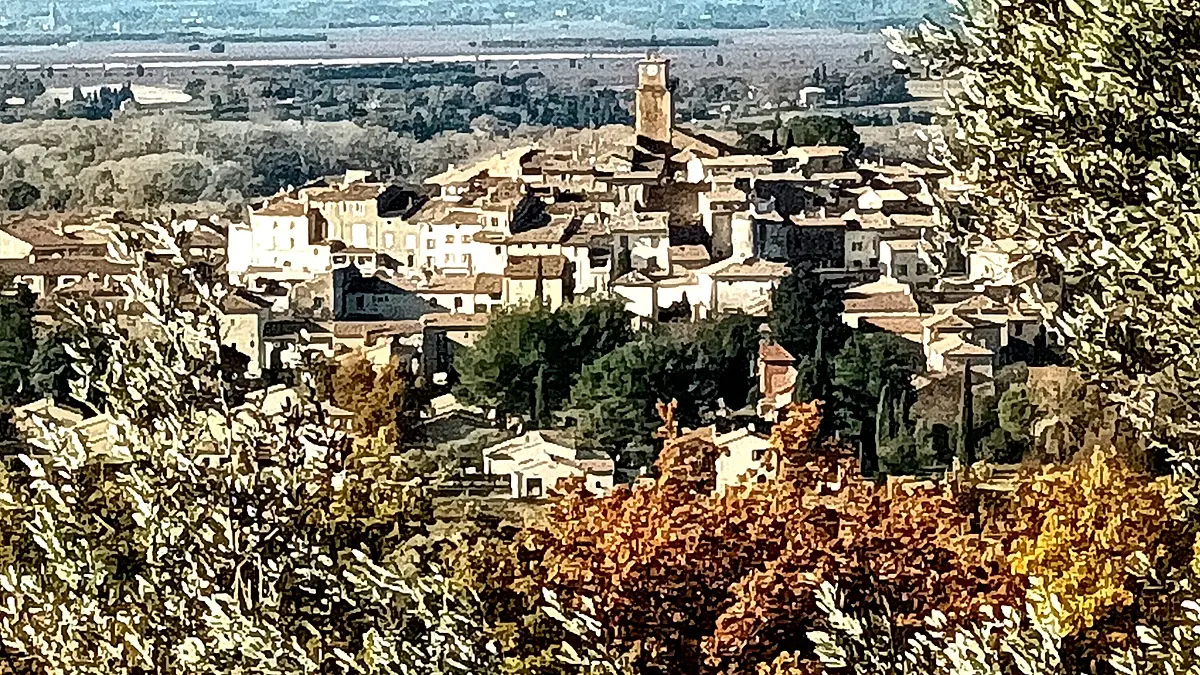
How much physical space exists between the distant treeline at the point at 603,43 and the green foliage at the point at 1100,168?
188 ft

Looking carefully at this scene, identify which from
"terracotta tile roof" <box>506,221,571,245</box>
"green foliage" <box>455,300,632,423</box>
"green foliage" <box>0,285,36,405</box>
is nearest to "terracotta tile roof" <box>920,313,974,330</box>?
"green foliage" <box>455,300,632,423</box>

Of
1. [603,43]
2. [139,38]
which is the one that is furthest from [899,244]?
[139,38]

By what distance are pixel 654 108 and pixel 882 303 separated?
46.7ft

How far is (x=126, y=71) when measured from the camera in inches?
1970

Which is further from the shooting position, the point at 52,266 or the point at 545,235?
the point at 545,235

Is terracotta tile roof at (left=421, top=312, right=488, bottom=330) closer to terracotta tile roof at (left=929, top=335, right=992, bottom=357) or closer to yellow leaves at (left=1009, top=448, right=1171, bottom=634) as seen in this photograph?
terracotta tile roof at (left=929, top=335, right=992, bottom=357)

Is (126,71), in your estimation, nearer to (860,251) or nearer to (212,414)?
(860,251)

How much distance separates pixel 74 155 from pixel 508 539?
28.7 metres

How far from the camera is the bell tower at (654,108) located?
3381 cm

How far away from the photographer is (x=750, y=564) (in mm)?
5629

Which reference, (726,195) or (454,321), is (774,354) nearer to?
(454,321)

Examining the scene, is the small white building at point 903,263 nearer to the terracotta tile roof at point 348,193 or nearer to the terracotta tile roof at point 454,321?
the terracotta tile roof at point 454,321

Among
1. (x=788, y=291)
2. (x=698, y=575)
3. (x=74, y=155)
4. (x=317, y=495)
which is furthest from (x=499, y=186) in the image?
(x=317, y=495)

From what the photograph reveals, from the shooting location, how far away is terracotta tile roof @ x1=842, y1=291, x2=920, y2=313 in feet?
68.8
